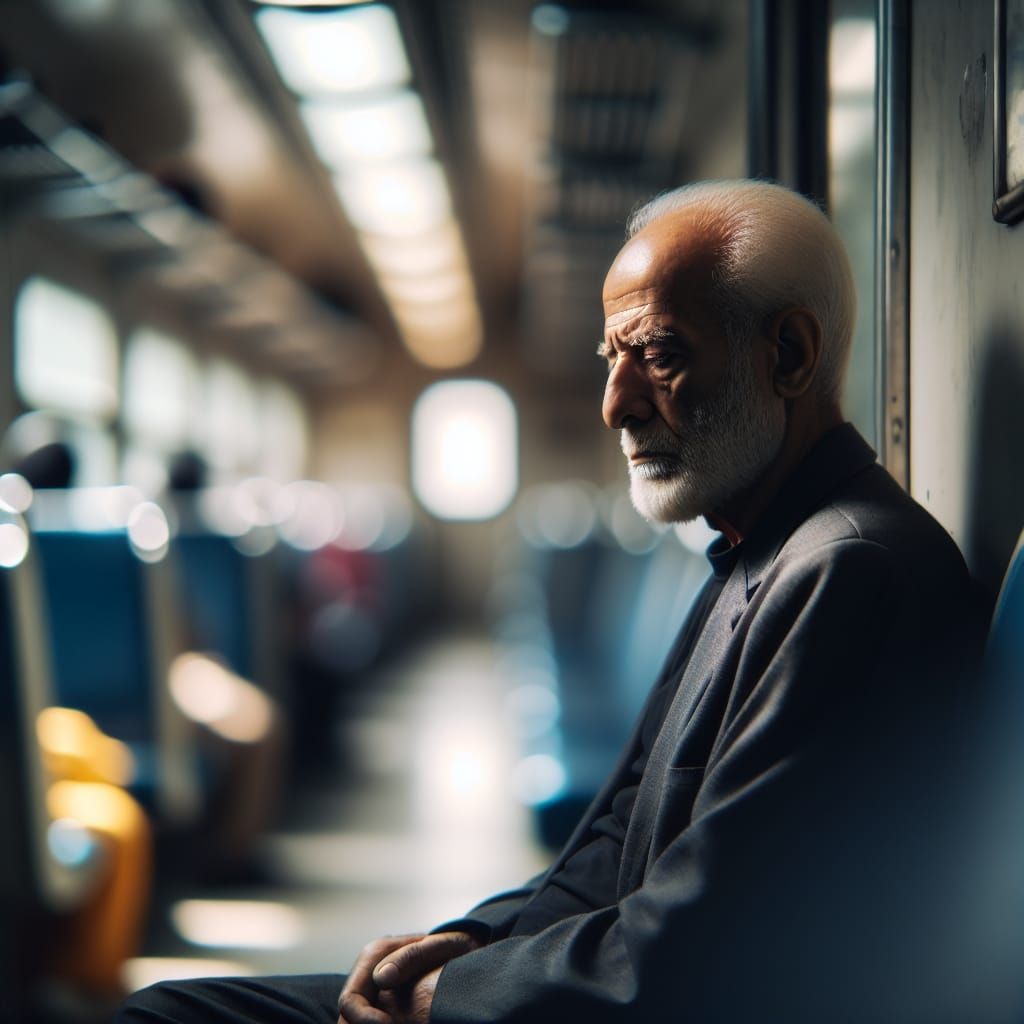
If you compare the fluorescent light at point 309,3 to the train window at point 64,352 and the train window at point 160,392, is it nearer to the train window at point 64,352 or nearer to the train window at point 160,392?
the train window at point 64,352

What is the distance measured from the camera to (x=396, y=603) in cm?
827

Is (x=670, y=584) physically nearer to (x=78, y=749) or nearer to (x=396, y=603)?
(x=78, y=749)

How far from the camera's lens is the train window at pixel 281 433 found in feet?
33.1

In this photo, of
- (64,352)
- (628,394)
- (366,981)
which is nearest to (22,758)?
(366,981)

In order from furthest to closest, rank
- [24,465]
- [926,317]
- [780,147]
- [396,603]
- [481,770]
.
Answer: [396,603] → [481,770] → [24,465] → [780,147] → [926,317]

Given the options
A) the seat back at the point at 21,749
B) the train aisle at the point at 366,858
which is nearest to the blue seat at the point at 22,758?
the seat back at the point at 21,749

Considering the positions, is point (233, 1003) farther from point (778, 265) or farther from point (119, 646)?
point (119, 646)

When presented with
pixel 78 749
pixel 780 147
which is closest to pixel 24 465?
pixel 78 749

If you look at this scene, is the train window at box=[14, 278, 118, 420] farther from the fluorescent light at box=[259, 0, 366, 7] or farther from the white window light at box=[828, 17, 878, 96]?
the white window light at box=[828, 17, 878, 96]

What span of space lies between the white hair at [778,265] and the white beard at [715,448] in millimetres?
60

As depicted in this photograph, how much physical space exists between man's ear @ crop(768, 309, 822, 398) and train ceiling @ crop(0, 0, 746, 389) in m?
2.54

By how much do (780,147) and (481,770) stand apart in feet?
11.8

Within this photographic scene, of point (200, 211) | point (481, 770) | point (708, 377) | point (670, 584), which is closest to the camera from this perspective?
point (708, 377)

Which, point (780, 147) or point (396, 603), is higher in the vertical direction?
point (780, 147)
